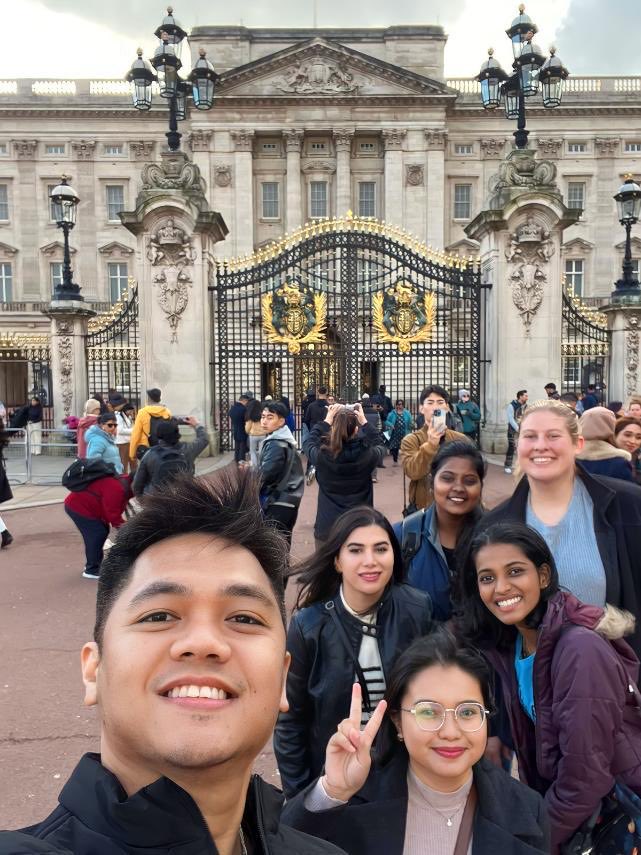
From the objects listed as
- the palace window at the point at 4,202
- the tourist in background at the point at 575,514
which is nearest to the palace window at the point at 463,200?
the palace window at the point at 4,202

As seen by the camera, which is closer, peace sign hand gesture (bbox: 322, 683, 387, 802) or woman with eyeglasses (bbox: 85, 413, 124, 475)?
peace sign hand gesture (bbox: 322, 683, 387, 802)

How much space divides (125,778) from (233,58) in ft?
148

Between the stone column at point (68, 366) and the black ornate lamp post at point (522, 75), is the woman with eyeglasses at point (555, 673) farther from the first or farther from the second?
the stone column at point (68, 366)

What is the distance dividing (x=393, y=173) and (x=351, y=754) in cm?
4065

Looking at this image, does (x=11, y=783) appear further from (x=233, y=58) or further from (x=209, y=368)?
(x=233, y=58)

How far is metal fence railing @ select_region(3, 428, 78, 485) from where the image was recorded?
12414 mm

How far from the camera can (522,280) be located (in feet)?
46.3

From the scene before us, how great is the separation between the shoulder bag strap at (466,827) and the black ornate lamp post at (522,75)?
13.4 metres

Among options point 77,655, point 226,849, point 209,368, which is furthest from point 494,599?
point 209,368

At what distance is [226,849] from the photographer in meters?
1.12

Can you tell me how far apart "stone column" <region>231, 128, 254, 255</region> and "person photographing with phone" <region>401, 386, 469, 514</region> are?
3517 centimetres

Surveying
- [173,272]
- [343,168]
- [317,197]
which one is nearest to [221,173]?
[317,197]

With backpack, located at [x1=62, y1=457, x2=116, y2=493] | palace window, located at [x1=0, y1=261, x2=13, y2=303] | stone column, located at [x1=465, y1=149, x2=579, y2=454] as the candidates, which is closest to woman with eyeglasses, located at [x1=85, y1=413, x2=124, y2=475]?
backpack, located at [x1=62, y1=457, x2=116, y2=493]

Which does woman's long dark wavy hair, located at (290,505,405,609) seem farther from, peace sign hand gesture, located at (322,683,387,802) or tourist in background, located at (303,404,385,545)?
tourist in background, located at (303,404,385,545)
